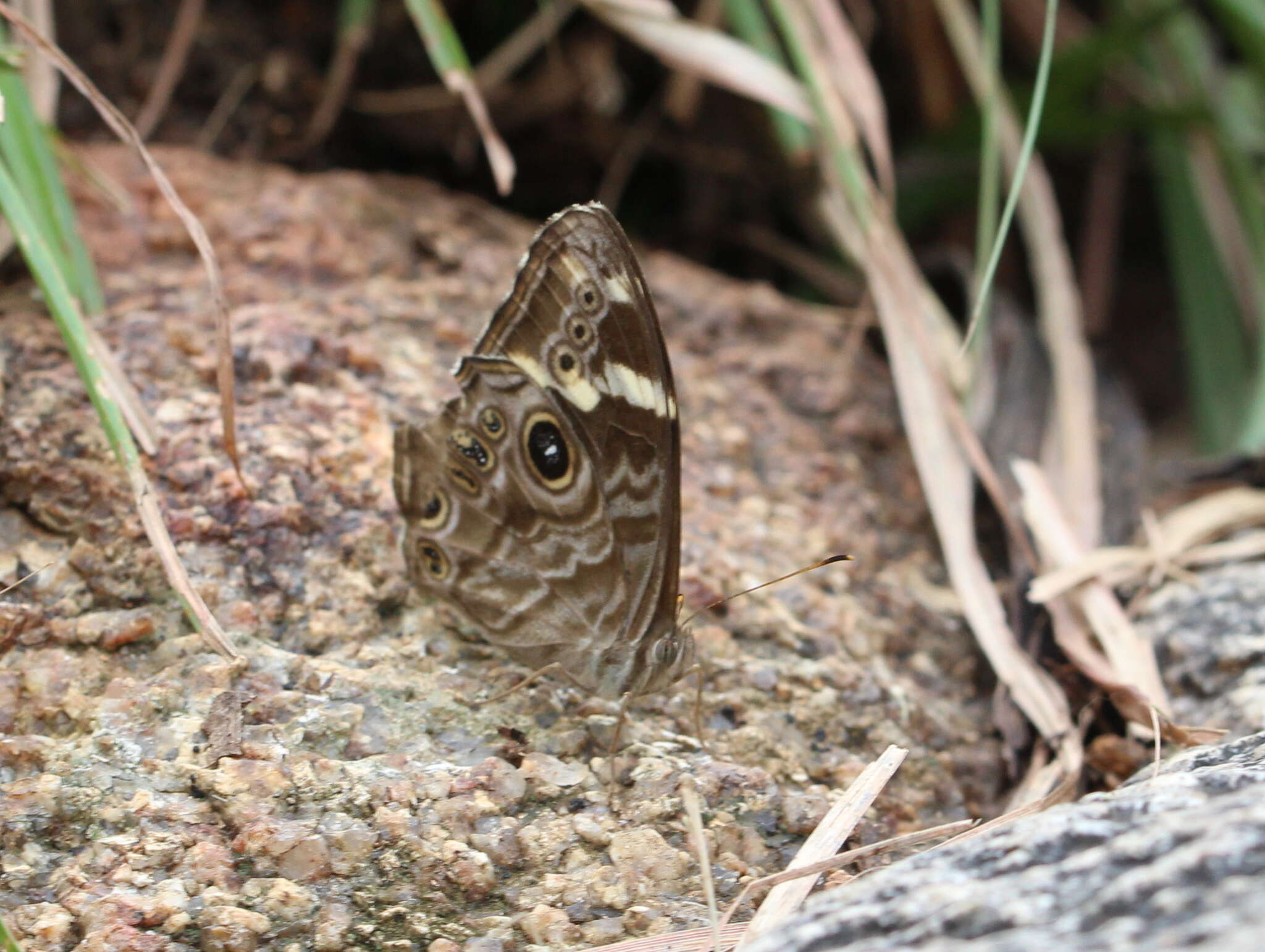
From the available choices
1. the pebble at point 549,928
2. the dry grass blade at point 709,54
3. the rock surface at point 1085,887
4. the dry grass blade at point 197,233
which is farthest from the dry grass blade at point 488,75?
the rock surface at point 1085,887

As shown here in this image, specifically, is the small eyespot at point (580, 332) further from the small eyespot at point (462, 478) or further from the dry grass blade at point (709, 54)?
the dry grass blade at point (709, 54)

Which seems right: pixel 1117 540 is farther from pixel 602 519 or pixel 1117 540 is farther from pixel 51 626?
pixel 51 626

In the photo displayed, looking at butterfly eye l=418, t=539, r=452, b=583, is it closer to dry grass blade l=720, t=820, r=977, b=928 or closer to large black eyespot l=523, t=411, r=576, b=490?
large black eyespot l=523, t=411, r=576, b=490

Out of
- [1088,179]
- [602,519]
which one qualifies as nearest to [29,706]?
[602,519]

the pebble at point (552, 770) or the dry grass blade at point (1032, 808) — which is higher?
the pebble at point (552, 770)

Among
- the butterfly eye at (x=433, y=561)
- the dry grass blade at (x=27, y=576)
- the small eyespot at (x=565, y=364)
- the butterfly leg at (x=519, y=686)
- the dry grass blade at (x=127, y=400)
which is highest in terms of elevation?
the dry grass blade at (x=127, y=400)
